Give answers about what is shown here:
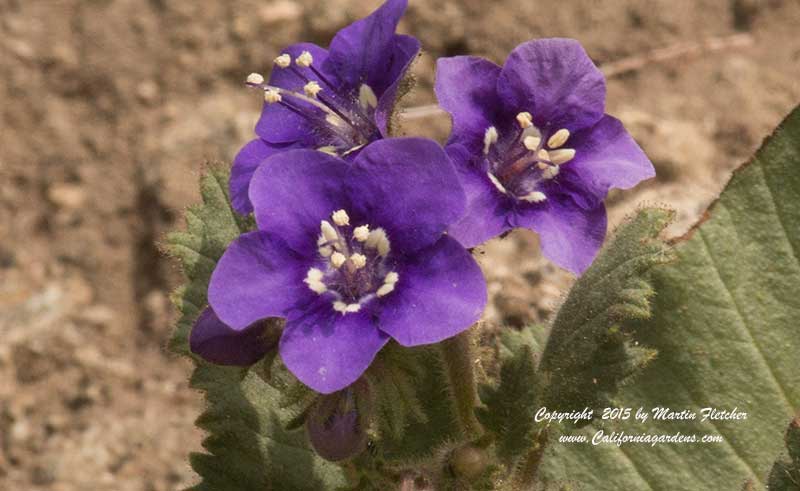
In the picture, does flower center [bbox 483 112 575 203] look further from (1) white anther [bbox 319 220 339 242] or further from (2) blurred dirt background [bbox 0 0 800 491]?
(2) blurred dirt background [bbox 0 0 800 491]

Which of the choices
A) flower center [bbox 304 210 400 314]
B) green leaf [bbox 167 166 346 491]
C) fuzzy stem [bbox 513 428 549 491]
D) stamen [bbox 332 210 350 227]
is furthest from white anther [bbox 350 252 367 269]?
fuzzy stem [bbox 513 428 549 491]

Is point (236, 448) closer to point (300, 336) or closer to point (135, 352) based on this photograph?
point (300, 336)

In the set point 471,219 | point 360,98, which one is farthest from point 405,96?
point 471,219

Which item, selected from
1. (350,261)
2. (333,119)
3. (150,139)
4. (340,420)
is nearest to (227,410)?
(340,420)

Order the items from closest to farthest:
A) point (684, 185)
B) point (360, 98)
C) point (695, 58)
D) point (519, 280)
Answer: point (360, 98)
point (519, 280)
point (684, 185)
point (695, 58)

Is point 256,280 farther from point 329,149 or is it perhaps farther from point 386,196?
point 329,149

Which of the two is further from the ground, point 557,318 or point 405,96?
point 405,96

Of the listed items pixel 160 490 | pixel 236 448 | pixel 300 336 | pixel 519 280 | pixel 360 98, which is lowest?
pixel 160 490

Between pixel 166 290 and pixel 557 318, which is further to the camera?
pixel 166 290

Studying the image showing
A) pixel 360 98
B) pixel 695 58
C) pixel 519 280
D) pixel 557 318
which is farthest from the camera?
pixel 695 58
